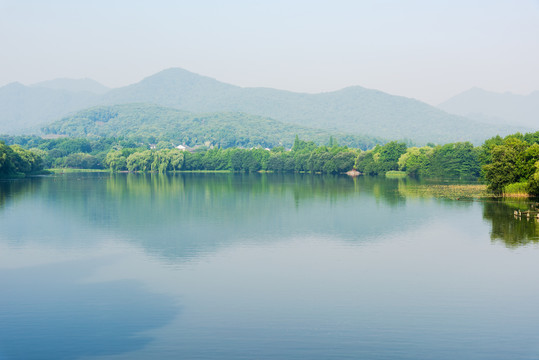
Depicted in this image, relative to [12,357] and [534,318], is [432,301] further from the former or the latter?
[12,357]

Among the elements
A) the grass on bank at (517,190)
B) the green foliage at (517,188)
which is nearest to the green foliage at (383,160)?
the grass on bank at (517,190)

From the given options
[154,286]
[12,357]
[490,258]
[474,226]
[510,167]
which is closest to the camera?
[12,357]

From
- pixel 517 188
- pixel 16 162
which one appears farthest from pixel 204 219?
pixel 16 162

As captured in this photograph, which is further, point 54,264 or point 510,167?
point 510,167

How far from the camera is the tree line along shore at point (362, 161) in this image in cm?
5634

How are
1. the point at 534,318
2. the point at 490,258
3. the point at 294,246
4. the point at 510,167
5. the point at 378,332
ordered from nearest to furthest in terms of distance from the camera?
the point at 378,332 → the point at 534,318 → the point at 490,258 → the point at 294,246 → the point at 510,167

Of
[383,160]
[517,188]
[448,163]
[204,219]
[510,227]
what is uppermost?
[383,160]

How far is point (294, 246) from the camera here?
29500 millimetres

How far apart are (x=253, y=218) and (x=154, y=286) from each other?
2066cm

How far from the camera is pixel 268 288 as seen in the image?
67.9ft

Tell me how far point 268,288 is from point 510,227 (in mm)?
22012

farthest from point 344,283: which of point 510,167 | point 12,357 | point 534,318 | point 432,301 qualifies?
point 510,167

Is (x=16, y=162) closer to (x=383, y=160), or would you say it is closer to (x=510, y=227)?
(x=383, y=160)

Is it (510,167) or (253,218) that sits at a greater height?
(510,167)
